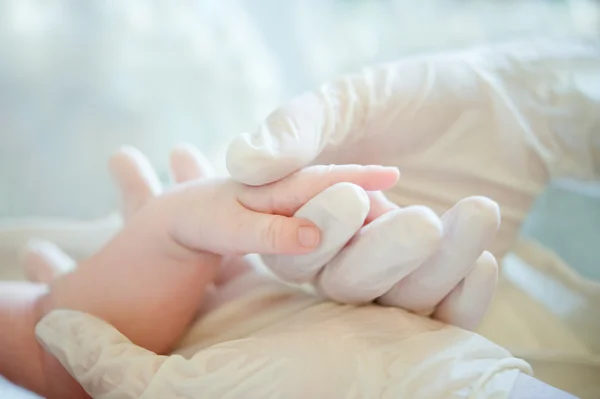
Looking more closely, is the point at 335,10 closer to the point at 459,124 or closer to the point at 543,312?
the point at 459,124

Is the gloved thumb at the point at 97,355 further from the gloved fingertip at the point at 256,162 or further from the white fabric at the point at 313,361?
the gloved fingertip at the point at 256,162

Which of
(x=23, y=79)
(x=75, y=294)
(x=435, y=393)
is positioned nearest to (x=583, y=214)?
(x=435, y=393)

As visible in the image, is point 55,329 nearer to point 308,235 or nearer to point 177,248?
point 177,248

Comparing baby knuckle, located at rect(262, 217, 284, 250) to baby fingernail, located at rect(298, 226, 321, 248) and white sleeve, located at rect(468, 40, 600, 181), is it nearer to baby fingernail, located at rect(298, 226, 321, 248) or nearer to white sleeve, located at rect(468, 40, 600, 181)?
baby fingernail, located at rect(298, 226, 321, 248)

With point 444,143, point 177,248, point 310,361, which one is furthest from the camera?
point 444,143

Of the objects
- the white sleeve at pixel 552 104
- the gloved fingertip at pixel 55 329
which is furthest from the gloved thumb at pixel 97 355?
the white sleeve at pixel 552 104

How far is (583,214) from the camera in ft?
2.87

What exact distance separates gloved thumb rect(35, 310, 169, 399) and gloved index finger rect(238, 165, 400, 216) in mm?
148

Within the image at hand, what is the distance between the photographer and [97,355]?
0.53 metres

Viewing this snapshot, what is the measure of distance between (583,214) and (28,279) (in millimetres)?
742

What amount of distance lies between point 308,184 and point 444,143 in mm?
261

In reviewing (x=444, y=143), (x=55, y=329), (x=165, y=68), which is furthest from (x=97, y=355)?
(x=165, y=68)

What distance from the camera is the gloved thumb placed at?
503mm

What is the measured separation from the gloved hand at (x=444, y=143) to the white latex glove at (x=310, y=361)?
0.13ft
